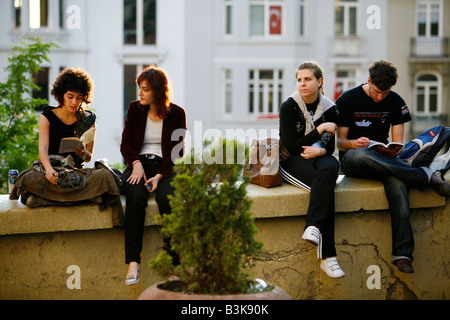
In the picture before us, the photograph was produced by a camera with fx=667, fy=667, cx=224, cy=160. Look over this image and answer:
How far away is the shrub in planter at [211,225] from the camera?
3.35m

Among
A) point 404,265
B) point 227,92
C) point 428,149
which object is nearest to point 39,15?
point 227,92

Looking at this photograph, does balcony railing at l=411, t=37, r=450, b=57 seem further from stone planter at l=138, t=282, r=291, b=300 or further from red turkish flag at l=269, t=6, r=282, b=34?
stone planter at l=138, t=282, r=291, b=300

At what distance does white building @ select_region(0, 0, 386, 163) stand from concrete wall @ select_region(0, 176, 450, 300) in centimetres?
2365

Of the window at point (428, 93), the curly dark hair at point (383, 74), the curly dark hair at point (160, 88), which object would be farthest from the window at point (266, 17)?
the curly dark hair at point (160, 88)

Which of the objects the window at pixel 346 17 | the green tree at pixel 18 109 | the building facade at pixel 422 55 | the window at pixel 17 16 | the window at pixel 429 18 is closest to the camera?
the green tree at pixel 18 109

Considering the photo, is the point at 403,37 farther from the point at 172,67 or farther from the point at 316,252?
the point at 316,252

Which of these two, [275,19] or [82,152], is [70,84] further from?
[275,19]

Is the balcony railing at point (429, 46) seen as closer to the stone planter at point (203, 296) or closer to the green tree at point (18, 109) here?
the green tree at point (18, 109)

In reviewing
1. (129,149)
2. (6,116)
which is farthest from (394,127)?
(6,116)

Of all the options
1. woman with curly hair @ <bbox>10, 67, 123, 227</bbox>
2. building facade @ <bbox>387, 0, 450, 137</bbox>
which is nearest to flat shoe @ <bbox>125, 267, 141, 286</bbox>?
woman with curly hair @ <bbox>10, 67, 123, 227</bbox>

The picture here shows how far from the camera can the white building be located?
95.0ft

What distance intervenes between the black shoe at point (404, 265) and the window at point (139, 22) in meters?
25.7

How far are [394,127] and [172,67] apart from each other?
956 inches

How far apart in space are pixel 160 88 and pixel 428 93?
28.5m
